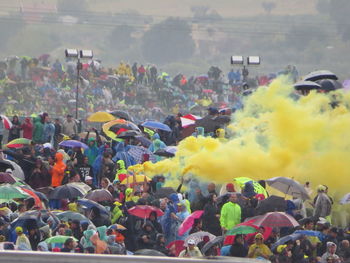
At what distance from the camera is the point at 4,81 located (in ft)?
150

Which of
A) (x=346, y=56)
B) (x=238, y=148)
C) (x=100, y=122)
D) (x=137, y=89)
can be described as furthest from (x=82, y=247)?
(x=346, y=56)

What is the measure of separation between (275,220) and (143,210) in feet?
6.77

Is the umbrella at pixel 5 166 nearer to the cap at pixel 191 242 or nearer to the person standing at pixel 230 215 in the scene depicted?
the person standing at pixel 230 215

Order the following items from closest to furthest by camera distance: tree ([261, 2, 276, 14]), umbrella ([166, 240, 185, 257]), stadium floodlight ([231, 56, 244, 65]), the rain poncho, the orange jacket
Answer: umbrella ([166, 240, 185, 257]) → the orange jacket → the rain poncho → stadium floodlight ([231, 56, 244, 65]) → tree ([261, 2, 276, 14])

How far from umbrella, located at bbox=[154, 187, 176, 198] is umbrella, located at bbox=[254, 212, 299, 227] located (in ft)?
9.19

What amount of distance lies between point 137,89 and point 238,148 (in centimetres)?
2527

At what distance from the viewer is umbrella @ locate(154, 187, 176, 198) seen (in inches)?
706

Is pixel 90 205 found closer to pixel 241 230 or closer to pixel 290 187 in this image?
pixel 241 230

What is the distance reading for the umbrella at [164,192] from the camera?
1793 centimetres

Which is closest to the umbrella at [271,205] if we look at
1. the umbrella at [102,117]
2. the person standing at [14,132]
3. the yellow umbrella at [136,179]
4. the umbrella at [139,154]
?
the yellow umbrella at [136,179]

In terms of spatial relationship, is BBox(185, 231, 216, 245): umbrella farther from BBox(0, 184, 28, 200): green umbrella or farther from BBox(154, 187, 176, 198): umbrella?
BBox(0, 184, 28, 200): green umbrella

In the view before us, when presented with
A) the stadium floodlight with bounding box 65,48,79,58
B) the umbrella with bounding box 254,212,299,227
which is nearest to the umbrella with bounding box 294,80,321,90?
the umbrella with bounding box 254,212,299,227

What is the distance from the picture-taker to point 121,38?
11519 centimetres

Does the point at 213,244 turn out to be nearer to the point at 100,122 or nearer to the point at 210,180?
the point at 210,180
